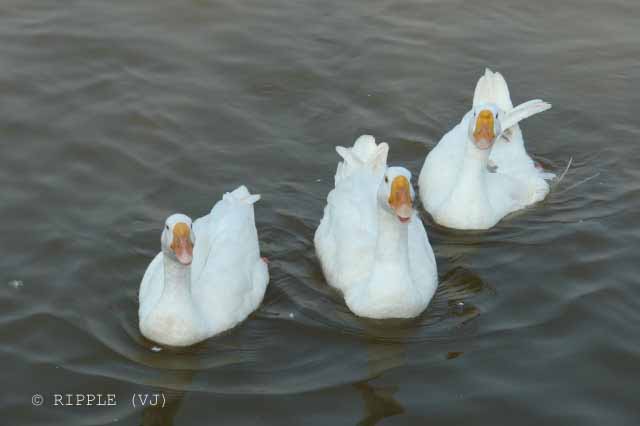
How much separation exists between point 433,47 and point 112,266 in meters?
6.54

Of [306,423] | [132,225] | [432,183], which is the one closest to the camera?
[306,423]

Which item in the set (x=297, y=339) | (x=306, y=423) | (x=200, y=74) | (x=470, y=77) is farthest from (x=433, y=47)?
(x=306, y=423)

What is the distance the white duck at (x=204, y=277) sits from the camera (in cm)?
848

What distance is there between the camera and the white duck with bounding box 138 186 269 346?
848 cm

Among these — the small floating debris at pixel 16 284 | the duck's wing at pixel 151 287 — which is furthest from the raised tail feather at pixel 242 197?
the small floating debris at pixel 16 284

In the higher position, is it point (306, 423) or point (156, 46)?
point (156, 46)

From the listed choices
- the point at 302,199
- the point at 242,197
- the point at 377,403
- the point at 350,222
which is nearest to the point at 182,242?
the point at 242,197

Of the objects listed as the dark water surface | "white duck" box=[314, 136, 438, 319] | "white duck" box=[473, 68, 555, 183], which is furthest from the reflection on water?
"white duck" box=[473, 68, 555, 183]

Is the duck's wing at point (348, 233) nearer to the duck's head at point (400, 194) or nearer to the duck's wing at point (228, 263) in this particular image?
the duck's wing at point (228, 263)

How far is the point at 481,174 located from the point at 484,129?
51cm

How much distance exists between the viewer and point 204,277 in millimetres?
9086

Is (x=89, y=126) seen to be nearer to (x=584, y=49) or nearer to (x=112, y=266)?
(x=112, y=266)

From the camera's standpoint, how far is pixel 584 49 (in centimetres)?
1480

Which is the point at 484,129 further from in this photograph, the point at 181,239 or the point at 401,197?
the point at 181,239
